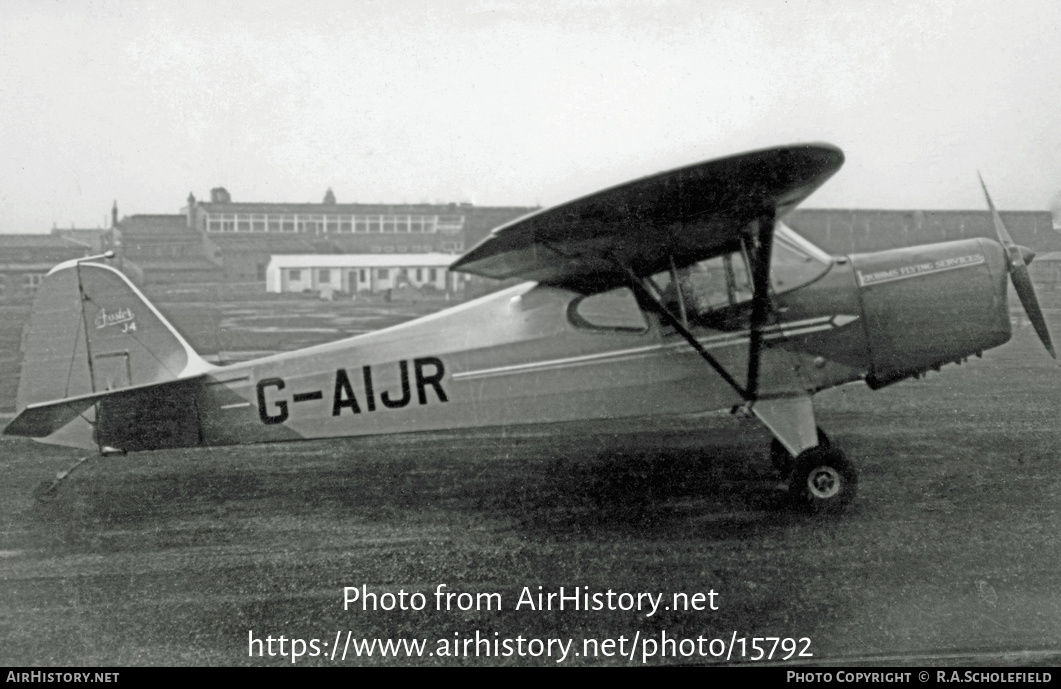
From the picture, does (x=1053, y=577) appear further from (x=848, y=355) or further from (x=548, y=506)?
(x=548, y=506)

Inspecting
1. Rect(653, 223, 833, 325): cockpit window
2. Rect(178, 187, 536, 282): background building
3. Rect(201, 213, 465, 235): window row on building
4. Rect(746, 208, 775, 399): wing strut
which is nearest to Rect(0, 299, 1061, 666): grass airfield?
Rect(746, 208, 775, 399): wing strut

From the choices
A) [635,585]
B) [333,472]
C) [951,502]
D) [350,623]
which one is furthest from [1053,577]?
[333,472]

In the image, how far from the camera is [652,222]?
15.3 ft

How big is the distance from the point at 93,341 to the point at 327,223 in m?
12.7

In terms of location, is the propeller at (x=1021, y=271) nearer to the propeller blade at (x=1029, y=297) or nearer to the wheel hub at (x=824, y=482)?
the propeller blade at (x=1029, y=297)

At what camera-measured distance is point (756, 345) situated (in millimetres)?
5086

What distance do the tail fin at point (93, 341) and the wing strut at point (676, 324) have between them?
3248 millimetres

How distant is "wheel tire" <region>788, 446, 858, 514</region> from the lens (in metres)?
4.99

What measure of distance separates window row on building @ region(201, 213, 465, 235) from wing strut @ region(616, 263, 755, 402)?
9.48m

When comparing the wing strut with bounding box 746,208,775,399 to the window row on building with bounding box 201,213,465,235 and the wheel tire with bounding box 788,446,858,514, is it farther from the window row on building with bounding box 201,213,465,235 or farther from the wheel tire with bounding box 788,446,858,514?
the window row on building with bounding box 201,213,465,235

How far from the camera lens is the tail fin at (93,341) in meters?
5.55

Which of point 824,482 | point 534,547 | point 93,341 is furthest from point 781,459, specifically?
point 93,341

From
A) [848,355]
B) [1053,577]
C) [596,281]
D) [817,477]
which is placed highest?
[596,281]
